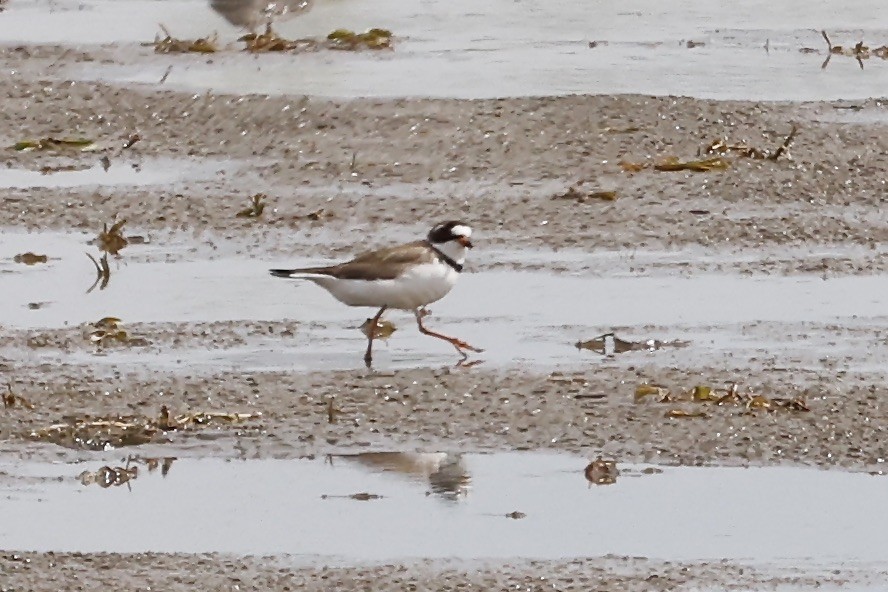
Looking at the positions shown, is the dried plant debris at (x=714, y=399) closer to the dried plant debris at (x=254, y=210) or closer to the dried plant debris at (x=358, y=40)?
the dried plant debris at (x=254, y=210)

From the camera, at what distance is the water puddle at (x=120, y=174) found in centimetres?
1562

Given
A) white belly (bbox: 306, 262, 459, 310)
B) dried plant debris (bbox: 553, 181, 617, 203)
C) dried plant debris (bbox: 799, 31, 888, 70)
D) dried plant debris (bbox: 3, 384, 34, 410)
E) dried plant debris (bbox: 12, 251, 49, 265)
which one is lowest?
dried plant debris (bbox: 3, 384, 34, 410)

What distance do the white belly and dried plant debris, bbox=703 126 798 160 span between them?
4.18 metres

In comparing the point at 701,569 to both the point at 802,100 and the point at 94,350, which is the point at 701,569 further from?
the point at 802,100

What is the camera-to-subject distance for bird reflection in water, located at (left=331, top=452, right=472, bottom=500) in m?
9.20

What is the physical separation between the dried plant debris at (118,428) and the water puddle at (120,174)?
5526 millimetres

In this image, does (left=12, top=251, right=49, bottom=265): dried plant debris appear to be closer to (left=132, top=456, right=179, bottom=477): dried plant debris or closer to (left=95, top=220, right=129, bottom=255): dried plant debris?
(left=95, top=220, right=129, bottom=255): dried plant debris

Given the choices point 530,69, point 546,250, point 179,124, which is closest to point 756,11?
point 530,69

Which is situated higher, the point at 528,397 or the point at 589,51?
the point at 589,51

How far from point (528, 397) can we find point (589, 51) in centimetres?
1022

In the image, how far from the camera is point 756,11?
23344 millimetres

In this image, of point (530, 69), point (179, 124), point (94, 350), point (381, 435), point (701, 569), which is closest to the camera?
point (701, 569)

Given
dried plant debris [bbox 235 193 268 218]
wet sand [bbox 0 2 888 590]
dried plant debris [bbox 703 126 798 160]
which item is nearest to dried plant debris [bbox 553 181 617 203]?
wet sand [bbox 0 2 888 590]

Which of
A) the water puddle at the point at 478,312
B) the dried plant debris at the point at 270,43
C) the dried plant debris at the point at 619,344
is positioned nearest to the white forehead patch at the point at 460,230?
the water puddle at the point at 478,312
